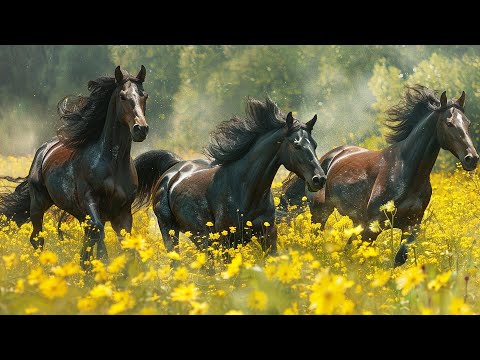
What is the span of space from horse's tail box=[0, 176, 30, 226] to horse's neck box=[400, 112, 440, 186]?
5224 millimetres

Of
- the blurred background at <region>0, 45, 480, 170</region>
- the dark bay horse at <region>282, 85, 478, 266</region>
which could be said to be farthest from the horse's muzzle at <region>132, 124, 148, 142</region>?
the blurred background at <region>0, 45, 480, 170</region>

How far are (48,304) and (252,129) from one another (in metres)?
3.71

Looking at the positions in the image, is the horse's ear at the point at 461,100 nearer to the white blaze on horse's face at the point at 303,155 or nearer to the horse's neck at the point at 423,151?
the horse's neck at the point at 423,151

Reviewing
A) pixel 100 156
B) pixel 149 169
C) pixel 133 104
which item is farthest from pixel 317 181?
pixel 149 169

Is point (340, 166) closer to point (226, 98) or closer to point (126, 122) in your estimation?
point (126, 122)

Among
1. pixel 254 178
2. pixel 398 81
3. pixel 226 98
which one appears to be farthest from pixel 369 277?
pixel 226 98

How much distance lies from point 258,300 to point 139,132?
3.34 m

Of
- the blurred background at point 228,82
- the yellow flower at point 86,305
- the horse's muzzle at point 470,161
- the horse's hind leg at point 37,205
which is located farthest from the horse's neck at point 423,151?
the blurred background at point 228,82

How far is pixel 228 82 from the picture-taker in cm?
2591

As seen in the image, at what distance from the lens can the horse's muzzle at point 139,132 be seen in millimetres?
8539

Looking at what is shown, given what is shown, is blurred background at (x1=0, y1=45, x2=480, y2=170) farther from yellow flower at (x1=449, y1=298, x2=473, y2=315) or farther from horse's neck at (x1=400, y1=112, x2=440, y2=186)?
yellow flower at (x1=449, y1=298, x2=473, y2=315)

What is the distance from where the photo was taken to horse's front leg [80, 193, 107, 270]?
28.8ft

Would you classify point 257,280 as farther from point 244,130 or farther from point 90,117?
point 90,117

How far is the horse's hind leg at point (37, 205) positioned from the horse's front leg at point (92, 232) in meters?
1.65
